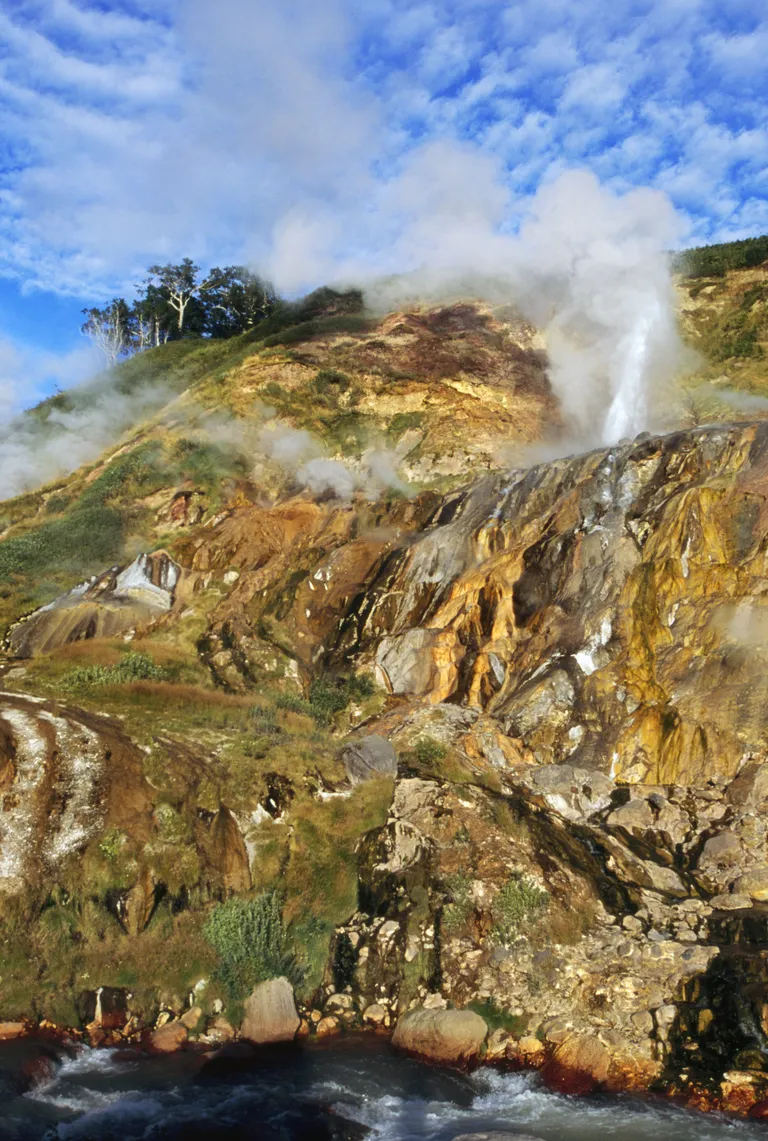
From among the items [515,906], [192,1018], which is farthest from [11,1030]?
[515,906]

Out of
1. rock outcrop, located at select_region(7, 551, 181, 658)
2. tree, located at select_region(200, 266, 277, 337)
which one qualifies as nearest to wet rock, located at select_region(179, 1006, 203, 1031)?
rock outcrop, located at select_region(7, 551, 181, 658)

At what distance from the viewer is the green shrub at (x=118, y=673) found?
16.3 metres

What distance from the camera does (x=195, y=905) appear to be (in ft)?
35.2

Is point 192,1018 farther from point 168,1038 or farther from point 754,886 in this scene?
point 754,886

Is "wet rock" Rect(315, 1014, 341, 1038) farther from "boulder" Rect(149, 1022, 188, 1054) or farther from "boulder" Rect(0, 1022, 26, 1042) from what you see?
"boulder" Rect(0, 1022, 26, 1042)

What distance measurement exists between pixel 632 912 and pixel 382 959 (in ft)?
10.8

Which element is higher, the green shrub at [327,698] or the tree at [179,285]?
the tree at [179,285]

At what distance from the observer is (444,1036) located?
8.95 metres

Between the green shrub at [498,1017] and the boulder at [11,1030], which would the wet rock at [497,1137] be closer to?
the green shrub at [498,1017]

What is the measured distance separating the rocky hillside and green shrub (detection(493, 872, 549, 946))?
0.10 ft

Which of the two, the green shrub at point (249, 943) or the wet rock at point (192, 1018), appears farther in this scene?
the green shrub at point (249, 943)

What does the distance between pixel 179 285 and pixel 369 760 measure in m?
44.8

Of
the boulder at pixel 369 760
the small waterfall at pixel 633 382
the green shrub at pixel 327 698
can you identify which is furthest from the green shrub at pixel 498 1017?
the small waterfall at pixel 633 382

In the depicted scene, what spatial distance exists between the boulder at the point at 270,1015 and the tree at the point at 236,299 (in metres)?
45.6
